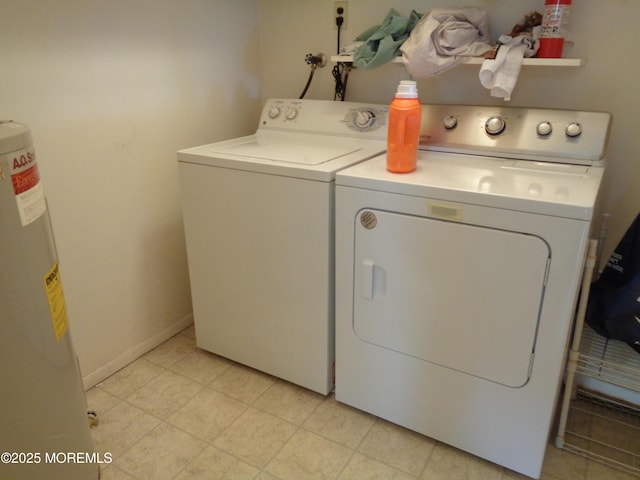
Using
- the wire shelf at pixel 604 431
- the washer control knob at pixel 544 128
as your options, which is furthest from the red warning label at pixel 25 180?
the wire shelf at pixel 604 431

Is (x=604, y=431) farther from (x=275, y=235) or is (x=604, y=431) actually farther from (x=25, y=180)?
(x=25, y=180)

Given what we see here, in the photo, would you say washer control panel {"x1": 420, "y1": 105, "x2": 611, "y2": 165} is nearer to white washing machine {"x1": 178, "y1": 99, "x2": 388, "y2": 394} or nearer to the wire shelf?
white washing machine {"x1": 178, "y1": 99, "x2": 388, "y2": 394}

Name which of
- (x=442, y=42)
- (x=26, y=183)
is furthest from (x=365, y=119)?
(x=26, y=183)

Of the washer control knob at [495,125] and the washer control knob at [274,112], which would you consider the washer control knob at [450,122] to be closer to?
the washer control knob at [495,125]

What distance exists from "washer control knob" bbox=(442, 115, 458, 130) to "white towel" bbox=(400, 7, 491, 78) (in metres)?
0.18

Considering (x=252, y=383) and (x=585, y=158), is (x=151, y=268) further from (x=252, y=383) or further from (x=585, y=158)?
(x=585, y=158)

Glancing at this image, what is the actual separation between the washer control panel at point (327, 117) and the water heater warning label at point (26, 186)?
3.87ft

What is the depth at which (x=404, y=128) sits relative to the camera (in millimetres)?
1464

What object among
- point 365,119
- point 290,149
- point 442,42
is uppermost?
point 442,42

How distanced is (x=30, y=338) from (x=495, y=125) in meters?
1.57

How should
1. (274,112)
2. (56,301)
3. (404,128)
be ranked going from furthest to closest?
(274,112), (404,128), (56,301)

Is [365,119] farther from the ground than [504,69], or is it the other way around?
[504,69]

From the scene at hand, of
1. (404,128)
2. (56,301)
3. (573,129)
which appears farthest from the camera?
(573,129)

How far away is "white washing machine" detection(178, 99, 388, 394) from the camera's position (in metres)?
1.61
